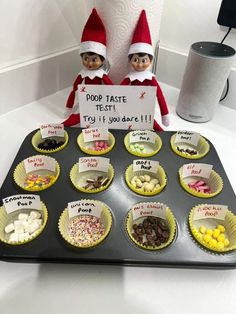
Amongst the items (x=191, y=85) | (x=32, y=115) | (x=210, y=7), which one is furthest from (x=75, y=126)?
(x=210, y=7)

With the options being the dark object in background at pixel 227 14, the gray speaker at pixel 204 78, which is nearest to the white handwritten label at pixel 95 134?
the gray speaker at pixel 204 78

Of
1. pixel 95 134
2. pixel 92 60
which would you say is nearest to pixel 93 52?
pixel 92 60

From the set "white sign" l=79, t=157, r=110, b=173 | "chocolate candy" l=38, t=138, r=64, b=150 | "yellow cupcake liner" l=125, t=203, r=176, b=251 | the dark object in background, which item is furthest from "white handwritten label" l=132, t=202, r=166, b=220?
the dark object in background

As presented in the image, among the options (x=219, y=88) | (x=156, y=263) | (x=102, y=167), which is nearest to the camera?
(x=156, y=263)

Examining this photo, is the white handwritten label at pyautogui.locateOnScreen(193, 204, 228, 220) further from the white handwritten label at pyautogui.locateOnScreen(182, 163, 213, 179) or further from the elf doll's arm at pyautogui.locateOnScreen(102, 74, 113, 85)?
the elf doll's arm at pyautogui.locateOnScreen(102, 74, 113, 85)

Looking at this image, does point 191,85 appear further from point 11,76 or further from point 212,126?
point 11,76

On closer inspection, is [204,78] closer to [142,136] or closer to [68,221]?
[142,136]

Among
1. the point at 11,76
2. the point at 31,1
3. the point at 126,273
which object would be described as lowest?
the point at 126,273
